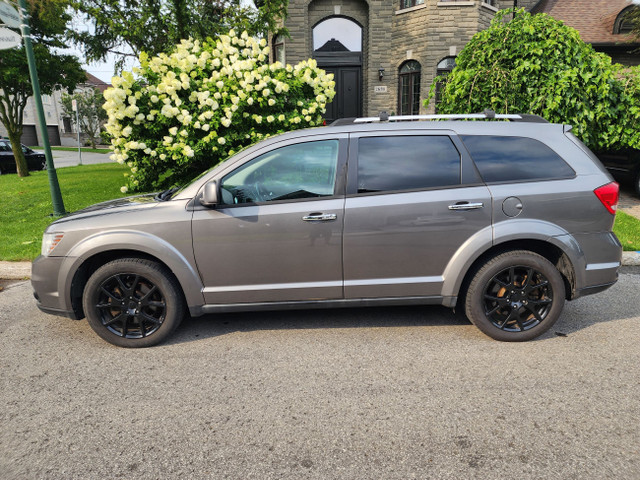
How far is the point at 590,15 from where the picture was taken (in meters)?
16.2

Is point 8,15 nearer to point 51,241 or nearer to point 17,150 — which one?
point 51,241

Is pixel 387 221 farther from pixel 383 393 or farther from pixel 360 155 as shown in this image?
pixel 383 393

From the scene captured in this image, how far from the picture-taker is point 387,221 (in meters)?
3.52

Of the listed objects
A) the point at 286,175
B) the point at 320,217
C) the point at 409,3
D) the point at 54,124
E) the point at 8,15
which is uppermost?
the point at 409,3

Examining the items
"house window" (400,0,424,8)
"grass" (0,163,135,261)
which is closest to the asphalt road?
"grass" (0,163,135,261)

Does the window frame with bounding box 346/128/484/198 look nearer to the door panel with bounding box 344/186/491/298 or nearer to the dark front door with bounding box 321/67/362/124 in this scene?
the door panel with bounding box 344/186/491/298

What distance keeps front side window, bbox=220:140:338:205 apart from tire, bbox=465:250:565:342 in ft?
4.79

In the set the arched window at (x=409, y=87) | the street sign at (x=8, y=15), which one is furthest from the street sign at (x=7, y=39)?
the arched window at (x=409, y=87)

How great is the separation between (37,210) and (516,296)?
32.2 ft

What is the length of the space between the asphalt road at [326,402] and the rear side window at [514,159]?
1355mm

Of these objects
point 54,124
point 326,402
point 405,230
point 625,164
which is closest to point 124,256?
point 326,402

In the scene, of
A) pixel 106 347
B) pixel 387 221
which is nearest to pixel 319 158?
pixel 387 221

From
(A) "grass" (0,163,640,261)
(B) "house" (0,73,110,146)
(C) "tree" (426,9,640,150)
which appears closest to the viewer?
(A) "grass" (0,163,640,261)

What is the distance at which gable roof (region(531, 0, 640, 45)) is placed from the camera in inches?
600
